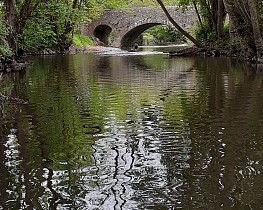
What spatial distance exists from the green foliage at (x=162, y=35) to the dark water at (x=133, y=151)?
66.3 m

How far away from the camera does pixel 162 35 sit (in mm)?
79000

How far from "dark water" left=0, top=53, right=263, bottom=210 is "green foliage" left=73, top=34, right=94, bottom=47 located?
33696 millimetres

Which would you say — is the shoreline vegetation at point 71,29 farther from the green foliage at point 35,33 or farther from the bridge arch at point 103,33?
the bridge arch at point 103,33

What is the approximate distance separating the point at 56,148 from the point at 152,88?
6.49 metres

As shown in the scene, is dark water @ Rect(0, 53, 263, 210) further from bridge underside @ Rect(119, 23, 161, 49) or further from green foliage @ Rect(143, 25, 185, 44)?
green foliage @ Rect(143, 25, 185, 44)

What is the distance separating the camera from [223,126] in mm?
7215

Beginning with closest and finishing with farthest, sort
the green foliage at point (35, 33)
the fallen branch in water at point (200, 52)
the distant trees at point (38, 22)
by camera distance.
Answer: the distant trees at point (38, 22), the green foliage at point (35, 33), the fallen branch in water at point (200, 52)

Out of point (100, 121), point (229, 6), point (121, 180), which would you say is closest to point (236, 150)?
point (121, 180)

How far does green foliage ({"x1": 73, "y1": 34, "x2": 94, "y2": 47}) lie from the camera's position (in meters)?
44.3

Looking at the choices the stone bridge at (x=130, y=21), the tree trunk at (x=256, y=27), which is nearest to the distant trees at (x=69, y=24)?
the tree trunk at (x=256, y=27)

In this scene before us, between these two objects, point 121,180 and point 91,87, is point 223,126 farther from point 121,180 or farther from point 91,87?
point 91,87

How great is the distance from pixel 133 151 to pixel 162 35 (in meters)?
74.1

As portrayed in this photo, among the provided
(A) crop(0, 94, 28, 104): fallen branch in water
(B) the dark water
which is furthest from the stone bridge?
(A) crop(0, 94, 28, 104): fallen branch in water

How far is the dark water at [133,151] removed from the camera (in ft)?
14.3
